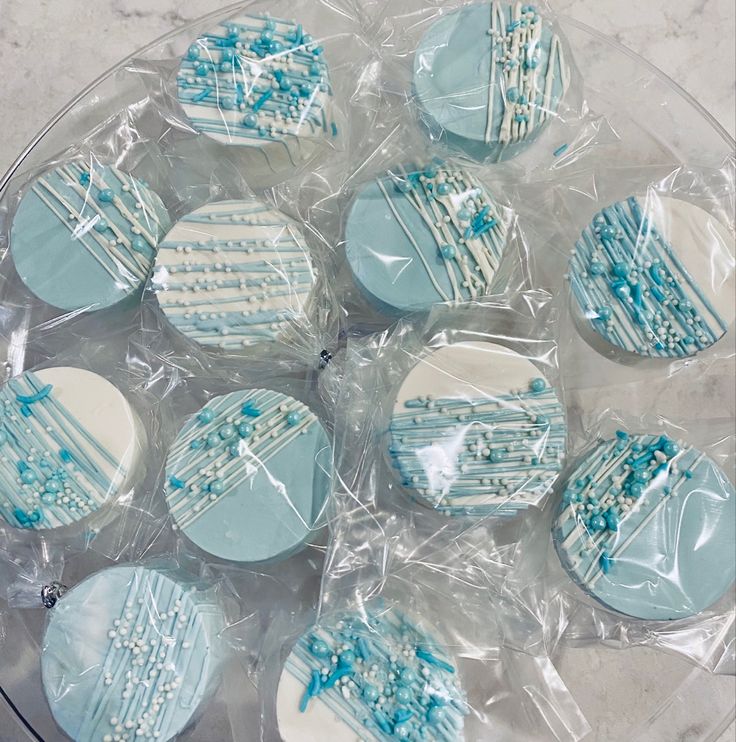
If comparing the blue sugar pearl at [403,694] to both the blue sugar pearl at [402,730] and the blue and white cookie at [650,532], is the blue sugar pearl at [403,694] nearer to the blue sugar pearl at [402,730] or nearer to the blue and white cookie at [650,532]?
the blue sugar pearl at [402,730]

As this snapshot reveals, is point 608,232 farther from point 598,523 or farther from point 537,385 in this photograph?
point 598,523

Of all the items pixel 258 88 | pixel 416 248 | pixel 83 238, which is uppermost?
pixel 258 88

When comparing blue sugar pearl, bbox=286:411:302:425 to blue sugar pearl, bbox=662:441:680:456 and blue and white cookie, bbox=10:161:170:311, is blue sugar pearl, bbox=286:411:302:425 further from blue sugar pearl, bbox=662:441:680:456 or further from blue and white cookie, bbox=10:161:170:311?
blue sugar pearl, bbox=662:441:680:456

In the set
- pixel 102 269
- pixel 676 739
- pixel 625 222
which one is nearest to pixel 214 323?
pixel 102 269

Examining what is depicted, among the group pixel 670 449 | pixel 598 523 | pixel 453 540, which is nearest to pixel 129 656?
pixel 453 540

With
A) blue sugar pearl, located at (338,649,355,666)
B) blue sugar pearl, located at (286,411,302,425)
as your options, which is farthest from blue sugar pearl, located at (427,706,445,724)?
blue sugar pearl, located at (286,411,302,425)

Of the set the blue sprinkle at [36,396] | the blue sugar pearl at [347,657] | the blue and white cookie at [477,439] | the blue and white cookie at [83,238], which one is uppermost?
the blue and white cookie at [83,238]

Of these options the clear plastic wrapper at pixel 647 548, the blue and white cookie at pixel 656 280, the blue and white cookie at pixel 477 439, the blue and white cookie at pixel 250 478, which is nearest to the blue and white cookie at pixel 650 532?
the clear plastic wrapper at pixel 647 548
